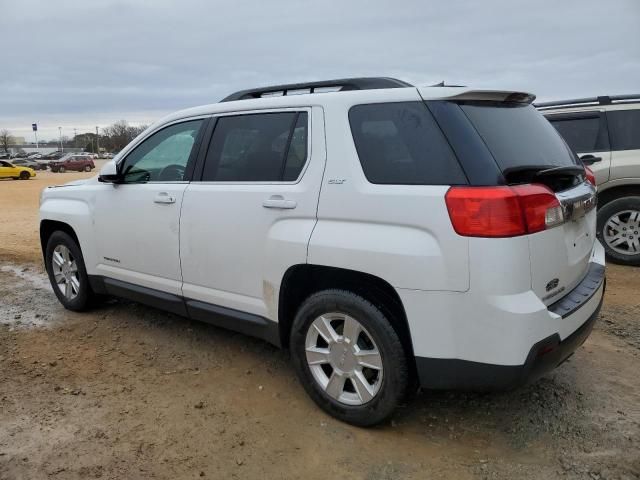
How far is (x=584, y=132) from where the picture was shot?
6941 millimetres

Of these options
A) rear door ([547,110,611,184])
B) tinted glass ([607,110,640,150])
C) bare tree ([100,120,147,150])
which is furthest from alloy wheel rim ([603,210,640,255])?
bare tree ([100,120,147,150])

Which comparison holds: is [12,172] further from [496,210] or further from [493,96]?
[496,210]

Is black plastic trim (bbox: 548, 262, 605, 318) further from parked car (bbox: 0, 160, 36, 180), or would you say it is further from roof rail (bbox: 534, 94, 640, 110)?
parked car (bbox: 0, 160, 36, 180)

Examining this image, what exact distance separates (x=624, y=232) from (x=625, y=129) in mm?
1304

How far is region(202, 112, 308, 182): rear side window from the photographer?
3.22m

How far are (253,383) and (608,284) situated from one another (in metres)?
4.12

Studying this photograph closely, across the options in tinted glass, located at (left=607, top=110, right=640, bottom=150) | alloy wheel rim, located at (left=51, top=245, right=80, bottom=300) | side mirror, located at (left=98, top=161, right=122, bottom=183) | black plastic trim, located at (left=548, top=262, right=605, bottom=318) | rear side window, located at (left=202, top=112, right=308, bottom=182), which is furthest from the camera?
tinted glass, located at (left=607, top=110, right=640, bottom=150)

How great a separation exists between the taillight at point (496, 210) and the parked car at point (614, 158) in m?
4.30

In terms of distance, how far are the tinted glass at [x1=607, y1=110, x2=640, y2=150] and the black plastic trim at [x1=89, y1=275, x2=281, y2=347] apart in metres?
5.43

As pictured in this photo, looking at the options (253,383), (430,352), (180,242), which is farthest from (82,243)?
(430,352)

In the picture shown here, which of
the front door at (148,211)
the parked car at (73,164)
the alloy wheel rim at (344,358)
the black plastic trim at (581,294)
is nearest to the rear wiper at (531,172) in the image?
the black plastic trim at (581,294)

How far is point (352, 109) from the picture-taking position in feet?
9.80

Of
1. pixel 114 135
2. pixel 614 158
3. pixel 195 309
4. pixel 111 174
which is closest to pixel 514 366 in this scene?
pixel 195 309

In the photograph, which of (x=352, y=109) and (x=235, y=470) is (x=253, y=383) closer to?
(x=235, y=470)
